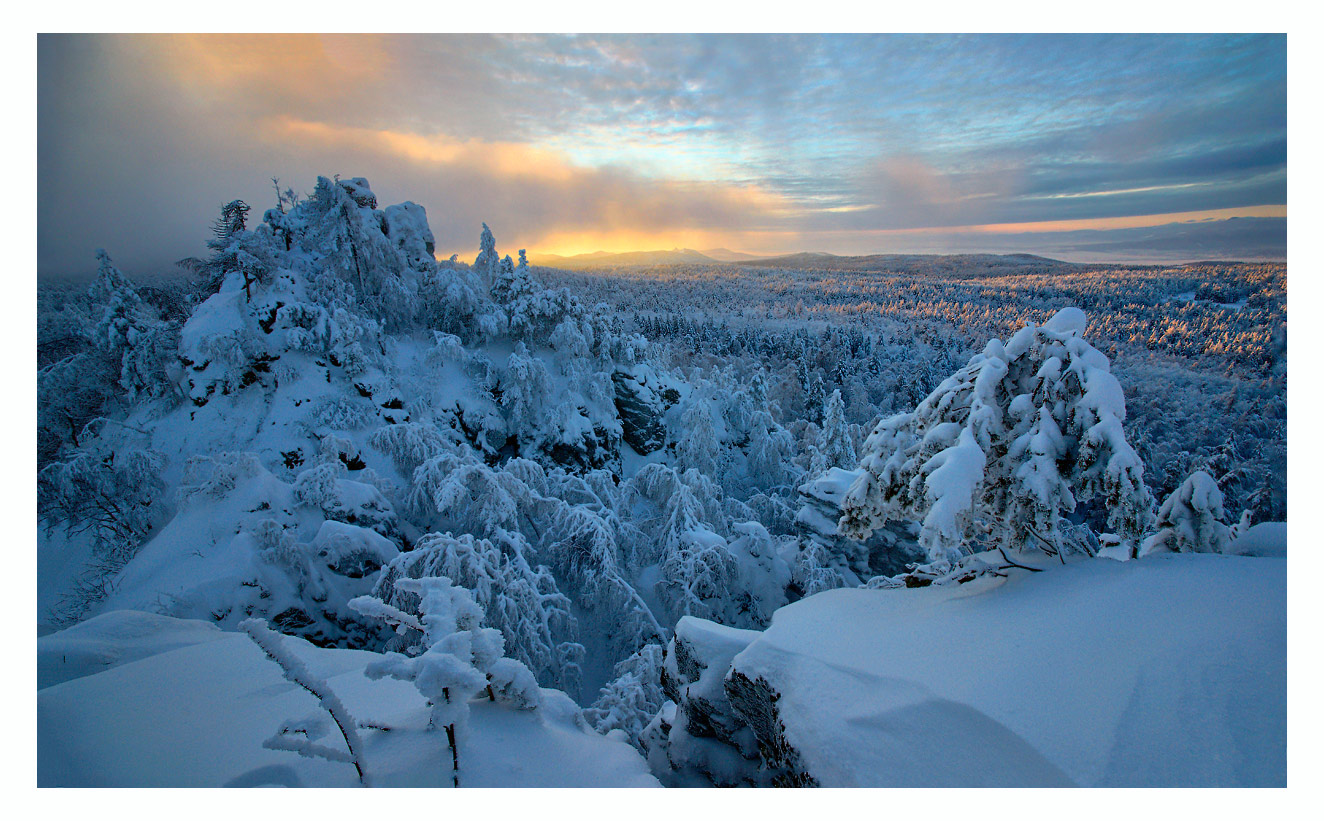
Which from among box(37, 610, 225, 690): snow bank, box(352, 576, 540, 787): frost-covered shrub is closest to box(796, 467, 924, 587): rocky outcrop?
box(352, 576, 540, 787): frost-covered shrub

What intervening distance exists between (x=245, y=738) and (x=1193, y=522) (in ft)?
27.2

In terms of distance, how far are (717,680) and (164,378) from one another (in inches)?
731

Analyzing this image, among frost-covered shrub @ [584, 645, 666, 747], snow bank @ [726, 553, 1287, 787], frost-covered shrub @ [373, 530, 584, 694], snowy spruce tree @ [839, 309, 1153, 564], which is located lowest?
frost-covered shrub @ [584, 645, 666, 747]

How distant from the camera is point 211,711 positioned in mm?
3814

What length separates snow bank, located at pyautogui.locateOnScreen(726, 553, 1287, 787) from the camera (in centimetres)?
255

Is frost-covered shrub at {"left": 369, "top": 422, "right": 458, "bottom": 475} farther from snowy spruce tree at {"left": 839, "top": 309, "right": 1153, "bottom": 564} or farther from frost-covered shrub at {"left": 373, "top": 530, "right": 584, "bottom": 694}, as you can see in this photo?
snowy spruce tree at {"left": 839, "top": 309, "right": 1153, "bottom": 564}

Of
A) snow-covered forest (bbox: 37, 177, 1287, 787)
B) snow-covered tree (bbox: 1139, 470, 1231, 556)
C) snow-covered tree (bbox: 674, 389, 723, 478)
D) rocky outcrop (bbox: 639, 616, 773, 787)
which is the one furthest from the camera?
snow-covered tree (bbox: 674, 389, 723, 478)

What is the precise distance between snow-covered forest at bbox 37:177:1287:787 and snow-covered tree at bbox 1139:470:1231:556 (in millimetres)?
26

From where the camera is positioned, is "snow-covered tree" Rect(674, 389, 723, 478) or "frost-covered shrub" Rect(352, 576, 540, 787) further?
"snow-covered tree" Rect(674, 389, 723, 478)

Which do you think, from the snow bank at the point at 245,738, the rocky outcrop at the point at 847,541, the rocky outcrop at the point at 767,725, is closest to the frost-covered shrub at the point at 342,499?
the snow bank at the point at 245,738

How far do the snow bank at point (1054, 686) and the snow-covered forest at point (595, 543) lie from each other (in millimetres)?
22

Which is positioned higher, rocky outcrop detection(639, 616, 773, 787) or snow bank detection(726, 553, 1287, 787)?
snow bank detection(726, 553, 1287, 787)

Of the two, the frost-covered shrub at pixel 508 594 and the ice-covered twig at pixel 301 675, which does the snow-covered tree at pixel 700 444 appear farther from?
the ice-covered twig at pixel 301 675

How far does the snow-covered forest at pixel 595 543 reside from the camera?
118 inches
